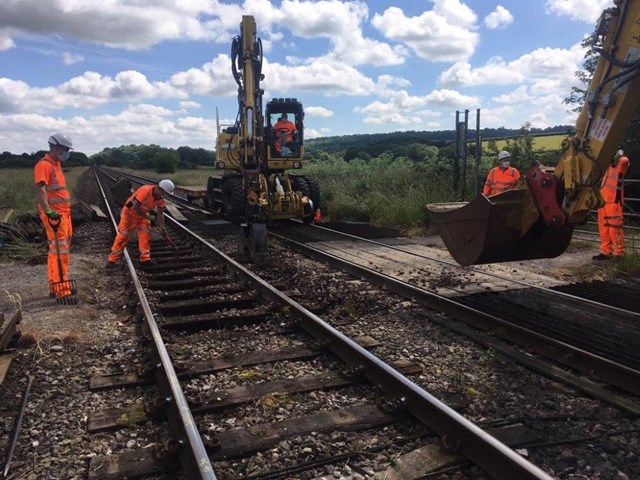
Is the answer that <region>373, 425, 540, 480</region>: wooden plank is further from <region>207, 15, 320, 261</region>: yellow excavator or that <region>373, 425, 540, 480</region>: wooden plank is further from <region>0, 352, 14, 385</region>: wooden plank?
<region>207, 15, 320, 261</region>: yellow excavator

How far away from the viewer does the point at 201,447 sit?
9.95ft

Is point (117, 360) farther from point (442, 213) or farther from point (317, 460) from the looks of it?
point (442, 213)

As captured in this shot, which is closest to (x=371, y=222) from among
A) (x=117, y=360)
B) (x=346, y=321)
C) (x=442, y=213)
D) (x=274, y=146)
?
(x=274, y=146)

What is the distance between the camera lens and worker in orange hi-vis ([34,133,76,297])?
6.63 meters

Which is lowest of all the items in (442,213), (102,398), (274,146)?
(102,398)

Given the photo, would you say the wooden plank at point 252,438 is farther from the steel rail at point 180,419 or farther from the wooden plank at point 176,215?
the wooden plank at point 176,215

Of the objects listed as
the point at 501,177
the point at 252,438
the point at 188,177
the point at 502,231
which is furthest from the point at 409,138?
the point at 252,438

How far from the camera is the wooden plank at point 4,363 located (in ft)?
14.0

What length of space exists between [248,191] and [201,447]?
8.42m

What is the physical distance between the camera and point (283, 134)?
46.3 ft

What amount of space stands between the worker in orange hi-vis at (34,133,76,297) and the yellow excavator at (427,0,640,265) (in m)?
4.89

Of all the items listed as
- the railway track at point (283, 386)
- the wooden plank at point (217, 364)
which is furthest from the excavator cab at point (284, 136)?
the wooden plank at point (217, 364)

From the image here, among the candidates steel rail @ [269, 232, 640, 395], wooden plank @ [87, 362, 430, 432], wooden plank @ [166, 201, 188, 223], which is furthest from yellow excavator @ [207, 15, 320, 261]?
wooden plank @ [87, 362, 430, 432]

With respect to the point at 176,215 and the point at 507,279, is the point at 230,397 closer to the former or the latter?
the point at 507,279
